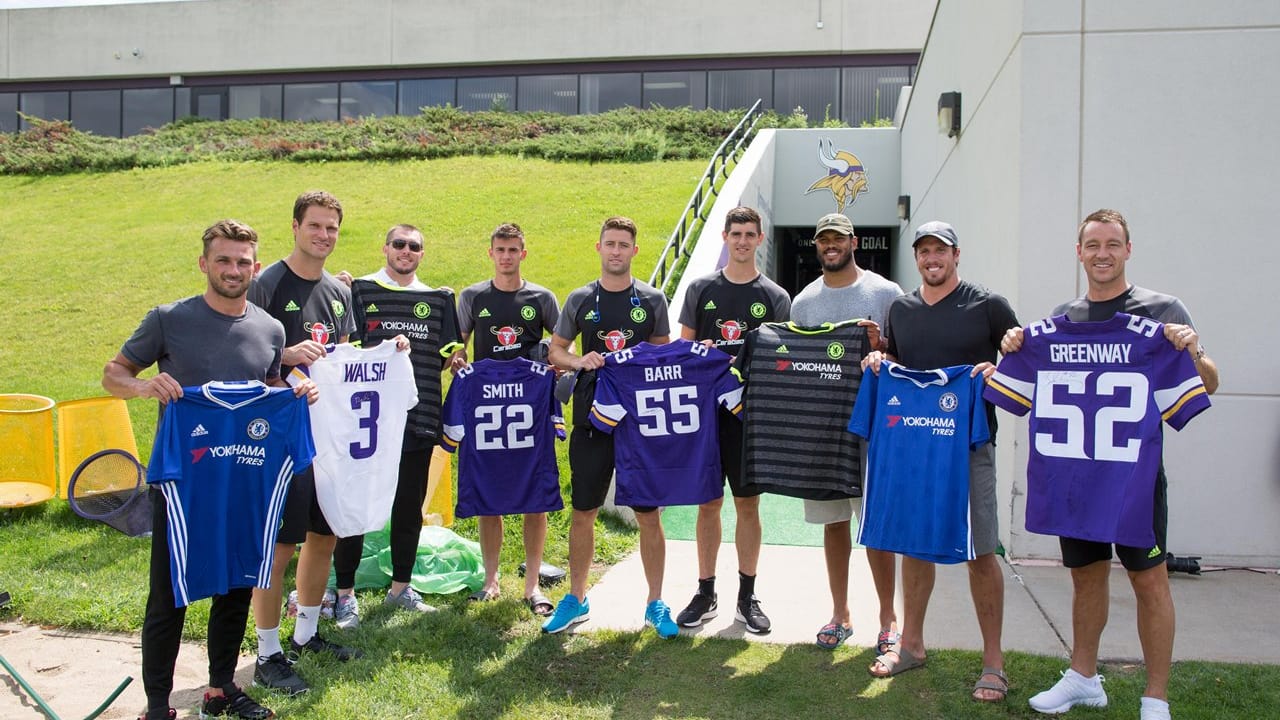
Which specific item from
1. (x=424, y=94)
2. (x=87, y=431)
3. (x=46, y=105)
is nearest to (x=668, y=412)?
(x=87, y=431)

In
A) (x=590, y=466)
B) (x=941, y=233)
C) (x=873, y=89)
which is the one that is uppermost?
(x=873, y=89)

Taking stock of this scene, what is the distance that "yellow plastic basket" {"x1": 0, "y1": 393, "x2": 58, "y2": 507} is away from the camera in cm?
740

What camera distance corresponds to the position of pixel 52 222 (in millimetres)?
21062

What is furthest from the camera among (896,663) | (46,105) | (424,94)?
(46,105)

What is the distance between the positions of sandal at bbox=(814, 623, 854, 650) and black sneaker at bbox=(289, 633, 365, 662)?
2.50 m

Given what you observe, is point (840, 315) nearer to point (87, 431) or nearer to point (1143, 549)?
point (1143, 549)

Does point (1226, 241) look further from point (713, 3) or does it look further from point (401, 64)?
point (401, 64)

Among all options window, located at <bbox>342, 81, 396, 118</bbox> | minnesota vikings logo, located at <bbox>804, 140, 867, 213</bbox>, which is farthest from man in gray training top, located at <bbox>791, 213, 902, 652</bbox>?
window, located at <bbox>342, 81, 396, 118</bbox>

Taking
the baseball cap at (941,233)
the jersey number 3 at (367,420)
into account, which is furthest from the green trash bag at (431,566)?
the baseball cap at (941,233)

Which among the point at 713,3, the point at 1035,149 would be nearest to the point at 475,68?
the point at 713,3

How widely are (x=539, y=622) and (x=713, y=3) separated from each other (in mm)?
28643

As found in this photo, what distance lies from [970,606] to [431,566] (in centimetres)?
349

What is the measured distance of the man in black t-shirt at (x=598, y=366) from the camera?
211 inches

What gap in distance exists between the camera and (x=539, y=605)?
562 cm
